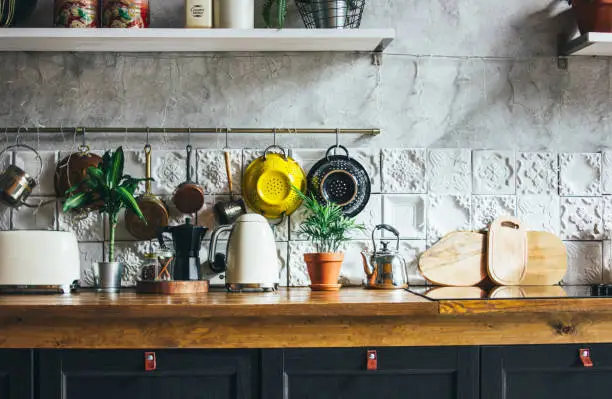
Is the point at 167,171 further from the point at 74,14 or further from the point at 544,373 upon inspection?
the point at 544,373

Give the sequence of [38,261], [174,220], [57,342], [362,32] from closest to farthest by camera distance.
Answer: [57,342], [38,261], [362,32], [174,220]

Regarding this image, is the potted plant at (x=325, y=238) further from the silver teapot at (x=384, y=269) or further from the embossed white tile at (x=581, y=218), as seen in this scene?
the embossed white tile at (x=581, y=218)

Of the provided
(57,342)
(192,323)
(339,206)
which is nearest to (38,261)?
(57,342)

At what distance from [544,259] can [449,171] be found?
1.57 feet

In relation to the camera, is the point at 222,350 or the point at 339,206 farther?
the point at 339,206

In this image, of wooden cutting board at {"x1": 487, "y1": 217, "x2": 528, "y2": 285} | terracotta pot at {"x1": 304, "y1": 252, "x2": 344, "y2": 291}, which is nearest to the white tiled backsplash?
wooden cutting board at {"x1": 487, "y1": 217, "x2": 528, "y2": 285}

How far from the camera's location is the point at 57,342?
2.09 meters

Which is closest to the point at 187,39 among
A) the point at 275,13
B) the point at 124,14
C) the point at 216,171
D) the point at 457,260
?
the point at 124,14

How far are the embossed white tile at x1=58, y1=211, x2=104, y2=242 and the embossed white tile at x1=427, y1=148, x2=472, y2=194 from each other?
125 cm

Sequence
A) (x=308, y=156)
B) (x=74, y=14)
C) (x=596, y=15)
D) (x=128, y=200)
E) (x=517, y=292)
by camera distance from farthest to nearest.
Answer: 1. (x=308, y=156)
2. (x=596, y=15)
3. (x=74, y=14)
4. (x=128, y=200)
5. (x=517, y=292)

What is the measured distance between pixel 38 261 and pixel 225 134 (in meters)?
0.83

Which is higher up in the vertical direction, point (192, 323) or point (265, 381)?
point (192, 323)

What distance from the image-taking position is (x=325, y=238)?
8.75 feet

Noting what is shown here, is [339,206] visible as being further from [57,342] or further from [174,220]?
[57,342]
